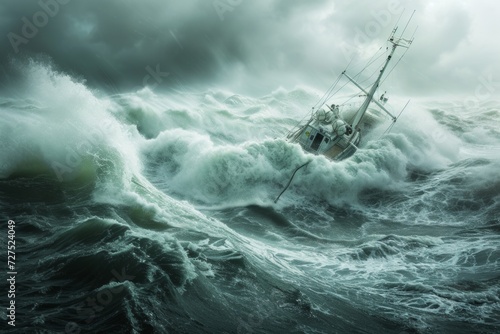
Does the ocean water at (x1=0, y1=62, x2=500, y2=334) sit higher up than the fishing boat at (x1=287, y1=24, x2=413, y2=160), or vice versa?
the fishing boat at (x1=287, y1=24, x2=413, y2=160)

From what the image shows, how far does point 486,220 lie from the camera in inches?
690

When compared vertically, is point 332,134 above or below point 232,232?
above

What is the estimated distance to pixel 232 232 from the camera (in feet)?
46.1

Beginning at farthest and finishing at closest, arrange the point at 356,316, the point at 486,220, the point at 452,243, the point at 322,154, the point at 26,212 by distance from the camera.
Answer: the point at 322,154 < the point at 486,220 < the point at 452,243 < the point at 26,212 < the point at 356,316

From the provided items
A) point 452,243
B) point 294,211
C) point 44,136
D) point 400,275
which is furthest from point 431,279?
point 44,136

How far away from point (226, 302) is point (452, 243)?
1043cm

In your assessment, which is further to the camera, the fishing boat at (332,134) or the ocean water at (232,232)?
the fishing boat at (332,134)

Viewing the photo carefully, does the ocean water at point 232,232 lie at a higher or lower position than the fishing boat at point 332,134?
lower

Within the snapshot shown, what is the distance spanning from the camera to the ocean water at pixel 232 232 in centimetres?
857

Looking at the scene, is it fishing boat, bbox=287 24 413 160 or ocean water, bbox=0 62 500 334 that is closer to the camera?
ocean water, bbox=0 62 500 334

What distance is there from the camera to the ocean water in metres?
8.57

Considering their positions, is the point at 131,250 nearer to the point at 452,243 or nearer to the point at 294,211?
the point at 294,211

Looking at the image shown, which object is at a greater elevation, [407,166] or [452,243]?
[407,166]

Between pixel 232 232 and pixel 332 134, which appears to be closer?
pixel 232 232
